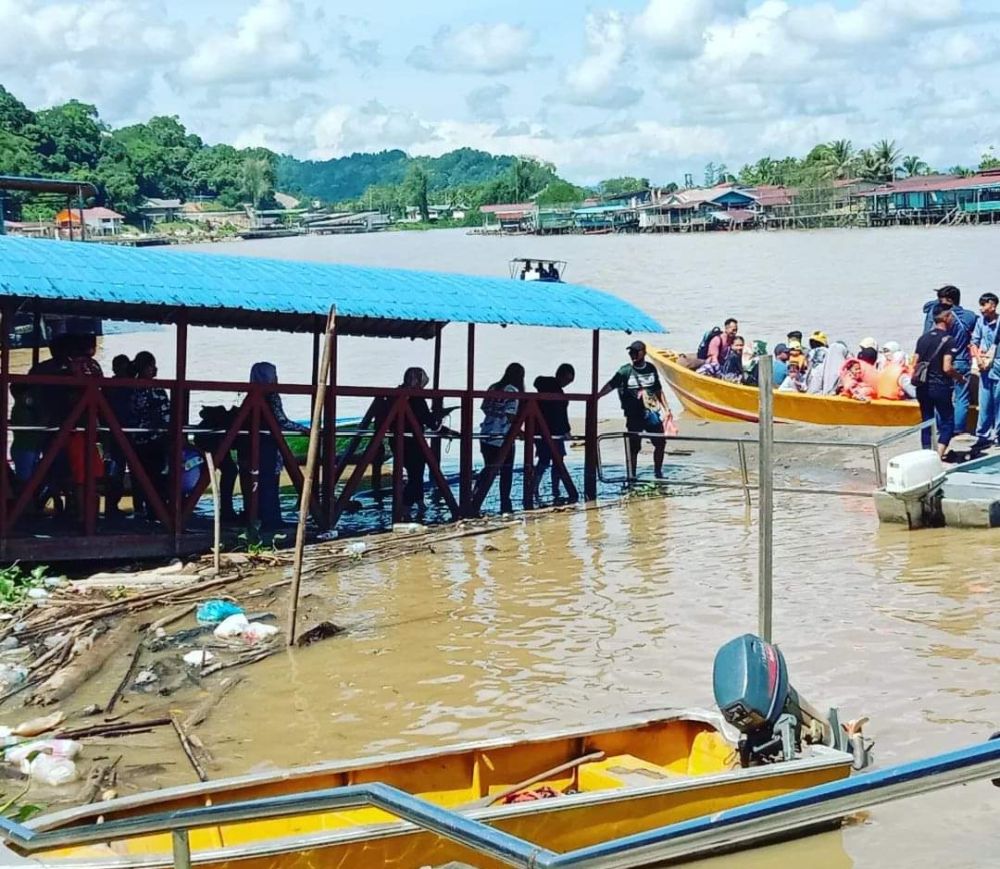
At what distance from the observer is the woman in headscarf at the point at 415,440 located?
524 inches

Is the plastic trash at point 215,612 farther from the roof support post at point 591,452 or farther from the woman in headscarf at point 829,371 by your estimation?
the woman in headscarf at point 829,371

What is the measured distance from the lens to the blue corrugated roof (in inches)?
420

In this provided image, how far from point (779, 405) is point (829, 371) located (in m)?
0.81

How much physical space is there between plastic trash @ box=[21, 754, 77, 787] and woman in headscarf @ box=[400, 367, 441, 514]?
6.35m

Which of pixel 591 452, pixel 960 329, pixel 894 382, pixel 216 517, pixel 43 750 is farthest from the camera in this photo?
pixel 894 382

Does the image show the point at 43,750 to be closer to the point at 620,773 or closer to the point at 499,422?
the point at 620,773

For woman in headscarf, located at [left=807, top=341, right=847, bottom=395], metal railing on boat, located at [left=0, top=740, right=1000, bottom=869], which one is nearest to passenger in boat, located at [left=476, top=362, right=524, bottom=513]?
woman in headscarf, located at [left=807, top=341, right=847, bottom=395]

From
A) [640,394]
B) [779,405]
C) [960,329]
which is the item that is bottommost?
[779,405]

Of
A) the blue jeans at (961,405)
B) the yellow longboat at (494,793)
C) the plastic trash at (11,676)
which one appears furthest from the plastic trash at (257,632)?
the blue jeans at (961,405)

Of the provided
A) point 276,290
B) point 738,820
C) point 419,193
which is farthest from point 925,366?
point 419,193

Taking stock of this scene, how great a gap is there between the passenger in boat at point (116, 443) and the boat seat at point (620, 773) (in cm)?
613

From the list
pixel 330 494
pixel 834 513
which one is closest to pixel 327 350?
pixel 330 494

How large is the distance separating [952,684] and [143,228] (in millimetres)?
106028

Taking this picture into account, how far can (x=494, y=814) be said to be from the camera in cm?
550
